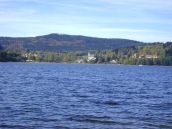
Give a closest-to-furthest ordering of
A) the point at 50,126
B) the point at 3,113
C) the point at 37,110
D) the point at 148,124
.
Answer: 1. the point at 50,126
2. the point at 148,124
3. the point at 3,113
4. the point at 37,110

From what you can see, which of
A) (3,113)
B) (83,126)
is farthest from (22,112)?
(83,126)

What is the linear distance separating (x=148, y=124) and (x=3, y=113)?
1103 centimetres

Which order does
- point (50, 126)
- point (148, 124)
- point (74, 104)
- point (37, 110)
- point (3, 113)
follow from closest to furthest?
point (50, 126), point (148, 124), point (3, 113), point (37, 110), point (74, 104)

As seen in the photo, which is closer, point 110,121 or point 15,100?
point 110,121

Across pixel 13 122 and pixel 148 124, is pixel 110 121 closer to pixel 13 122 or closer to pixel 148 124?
pixel 148 124

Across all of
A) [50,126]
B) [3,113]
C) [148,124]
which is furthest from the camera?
[3,113]

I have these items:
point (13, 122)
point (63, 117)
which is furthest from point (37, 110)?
point (13, 122)

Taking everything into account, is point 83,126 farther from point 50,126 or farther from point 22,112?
point 22,112

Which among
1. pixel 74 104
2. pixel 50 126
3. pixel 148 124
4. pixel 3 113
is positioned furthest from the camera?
pixel 74 104

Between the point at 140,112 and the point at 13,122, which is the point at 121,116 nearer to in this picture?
the point at 140,112

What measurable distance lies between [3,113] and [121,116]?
29.9ft

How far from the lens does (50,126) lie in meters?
30.3

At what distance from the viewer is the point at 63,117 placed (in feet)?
113

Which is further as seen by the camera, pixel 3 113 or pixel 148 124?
pixel 3 113
